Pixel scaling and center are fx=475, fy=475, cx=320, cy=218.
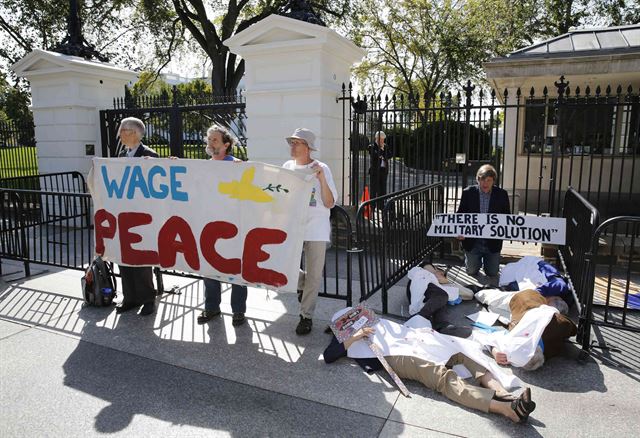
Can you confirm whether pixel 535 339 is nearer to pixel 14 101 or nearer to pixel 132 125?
pixel 132 125


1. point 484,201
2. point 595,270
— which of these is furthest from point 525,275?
point 484,201

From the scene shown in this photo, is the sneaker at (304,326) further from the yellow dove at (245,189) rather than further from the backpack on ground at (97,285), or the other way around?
the backpack on ground at (97,285)

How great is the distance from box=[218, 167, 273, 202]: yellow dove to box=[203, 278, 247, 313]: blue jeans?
38.5 inches

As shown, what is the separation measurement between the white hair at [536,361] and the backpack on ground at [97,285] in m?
4.35

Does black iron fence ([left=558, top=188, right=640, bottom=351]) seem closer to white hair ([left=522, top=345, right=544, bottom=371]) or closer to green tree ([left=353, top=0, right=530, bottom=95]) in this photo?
white hair ([left=522, top=345, right=544, bottom=371])

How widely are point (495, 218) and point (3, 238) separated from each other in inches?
266

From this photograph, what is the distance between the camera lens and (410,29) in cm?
2734

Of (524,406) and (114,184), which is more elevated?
(114,184)

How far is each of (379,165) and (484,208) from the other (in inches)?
158

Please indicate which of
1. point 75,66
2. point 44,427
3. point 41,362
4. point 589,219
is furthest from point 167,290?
point 75,66

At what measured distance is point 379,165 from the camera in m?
10.1

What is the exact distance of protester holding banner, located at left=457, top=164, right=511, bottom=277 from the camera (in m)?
6.25

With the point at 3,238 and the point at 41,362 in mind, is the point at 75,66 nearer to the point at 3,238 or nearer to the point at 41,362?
the point at 3,238

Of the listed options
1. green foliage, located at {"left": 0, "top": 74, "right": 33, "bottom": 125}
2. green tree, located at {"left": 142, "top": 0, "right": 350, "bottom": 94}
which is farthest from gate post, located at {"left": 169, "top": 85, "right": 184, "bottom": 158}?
green foliage, located at {"left": 0, "top": 74, "right": 33, "bottom": 125}
